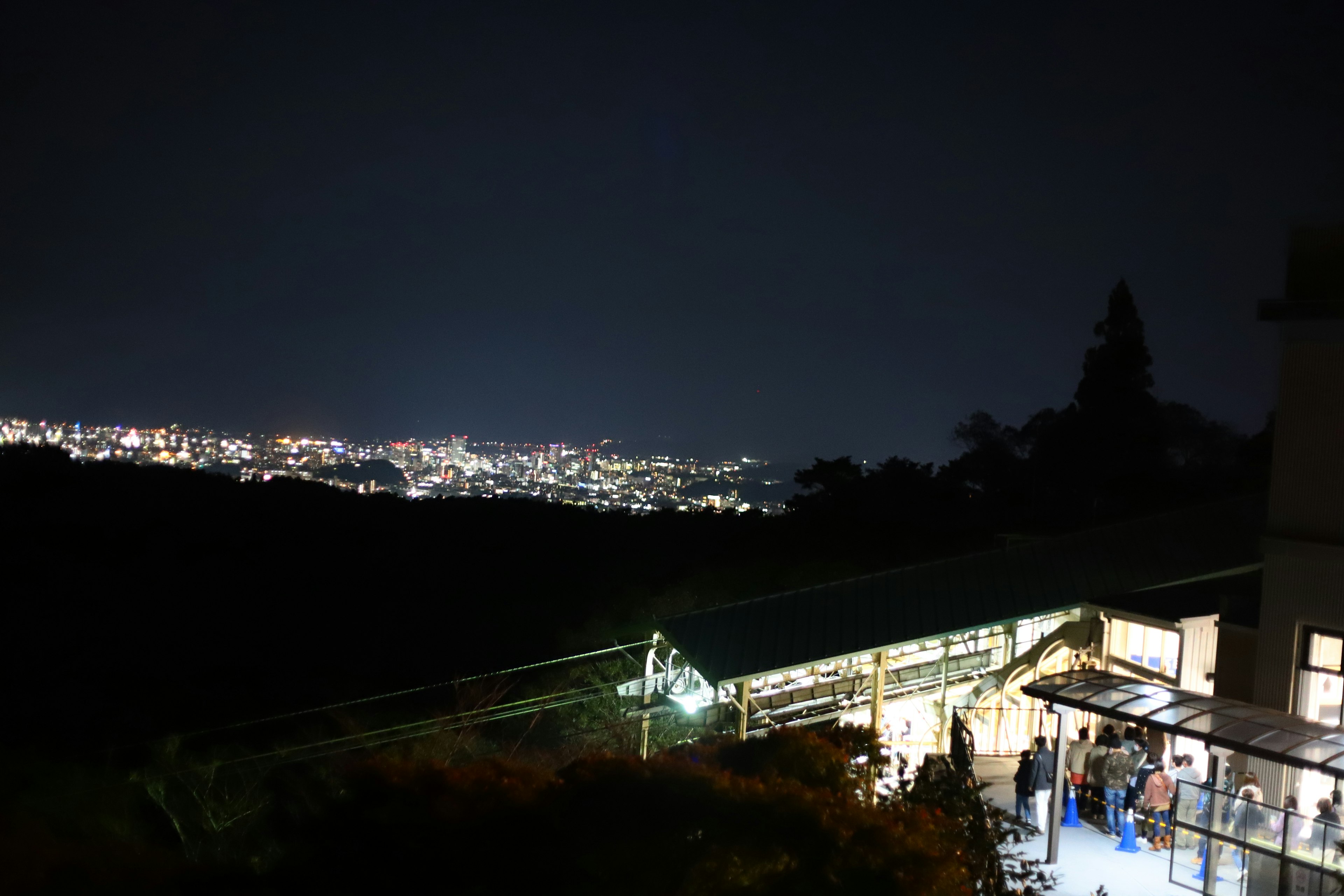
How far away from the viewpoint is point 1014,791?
1213cm

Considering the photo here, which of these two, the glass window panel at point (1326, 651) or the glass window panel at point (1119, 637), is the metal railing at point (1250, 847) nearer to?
the glass window panel at point (1326, 651)

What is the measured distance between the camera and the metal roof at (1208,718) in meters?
8.74

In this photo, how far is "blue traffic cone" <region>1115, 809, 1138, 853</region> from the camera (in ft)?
33.6

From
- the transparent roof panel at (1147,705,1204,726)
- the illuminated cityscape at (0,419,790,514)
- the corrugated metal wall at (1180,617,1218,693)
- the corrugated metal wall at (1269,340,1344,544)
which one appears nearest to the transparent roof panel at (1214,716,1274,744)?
the transparent roof panel at (1147,705,1204,726)

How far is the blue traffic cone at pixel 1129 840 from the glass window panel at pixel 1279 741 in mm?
1865

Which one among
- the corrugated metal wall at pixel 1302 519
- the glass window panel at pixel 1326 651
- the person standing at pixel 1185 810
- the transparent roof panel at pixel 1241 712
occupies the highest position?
the corrugated metal wall at pixel 1302 519

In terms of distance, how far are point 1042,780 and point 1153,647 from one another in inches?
144

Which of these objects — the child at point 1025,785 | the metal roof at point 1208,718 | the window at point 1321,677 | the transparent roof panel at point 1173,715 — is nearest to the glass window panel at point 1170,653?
the window at point 1321,677

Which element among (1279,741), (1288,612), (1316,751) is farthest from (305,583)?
(1316,751)

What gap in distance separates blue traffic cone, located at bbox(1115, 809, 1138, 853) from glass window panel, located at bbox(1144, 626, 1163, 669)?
11.6ft

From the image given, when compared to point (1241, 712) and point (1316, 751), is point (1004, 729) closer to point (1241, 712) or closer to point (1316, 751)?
point (1241, 712)

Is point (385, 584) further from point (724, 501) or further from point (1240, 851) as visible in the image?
point (1240, 851)

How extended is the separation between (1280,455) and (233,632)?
3427cm

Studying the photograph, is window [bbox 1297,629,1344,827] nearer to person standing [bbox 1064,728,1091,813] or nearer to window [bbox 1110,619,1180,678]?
window [bbox 1110,619,1180,678]
